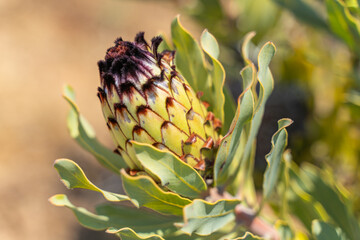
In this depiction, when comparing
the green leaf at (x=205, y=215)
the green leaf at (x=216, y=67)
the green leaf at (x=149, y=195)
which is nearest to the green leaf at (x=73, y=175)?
the green leaf at (x=149, y=195)

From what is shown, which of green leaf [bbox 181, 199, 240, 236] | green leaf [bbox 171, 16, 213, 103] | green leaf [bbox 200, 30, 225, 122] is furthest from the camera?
green leaf [bbox 171, 16, 213, 103]

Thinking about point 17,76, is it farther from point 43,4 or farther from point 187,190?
point 187,190

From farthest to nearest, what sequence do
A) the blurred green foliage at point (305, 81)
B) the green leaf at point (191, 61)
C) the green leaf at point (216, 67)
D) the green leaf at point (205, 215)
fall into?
the blurred green foliage at point (305, 81) < the green leaf at point (191, 61) < the green leaf at point (216, 67) < the green leaf at point (205, 215)

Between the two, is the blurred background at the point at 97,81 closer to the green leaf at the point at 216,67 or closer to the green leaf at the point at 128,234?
the green leaf at the point at 216,67

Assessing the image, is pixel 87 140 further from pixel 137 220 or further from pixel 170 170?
pixel 170 170

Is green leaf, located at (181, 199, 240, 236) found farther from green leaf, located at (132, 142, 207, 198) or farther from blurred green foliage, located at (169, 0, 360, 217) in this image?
blurred green foliage, located at (169, 0, 360, 217)

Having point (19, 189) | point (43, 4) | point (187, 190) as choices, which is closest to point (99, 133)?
point (19, 189)

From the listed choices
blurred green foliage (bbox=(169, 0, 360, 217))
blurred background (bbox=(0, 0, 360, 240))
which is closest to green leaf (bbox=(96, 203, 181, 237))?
blurred background (bbox=(0, 0, 360, 240))
